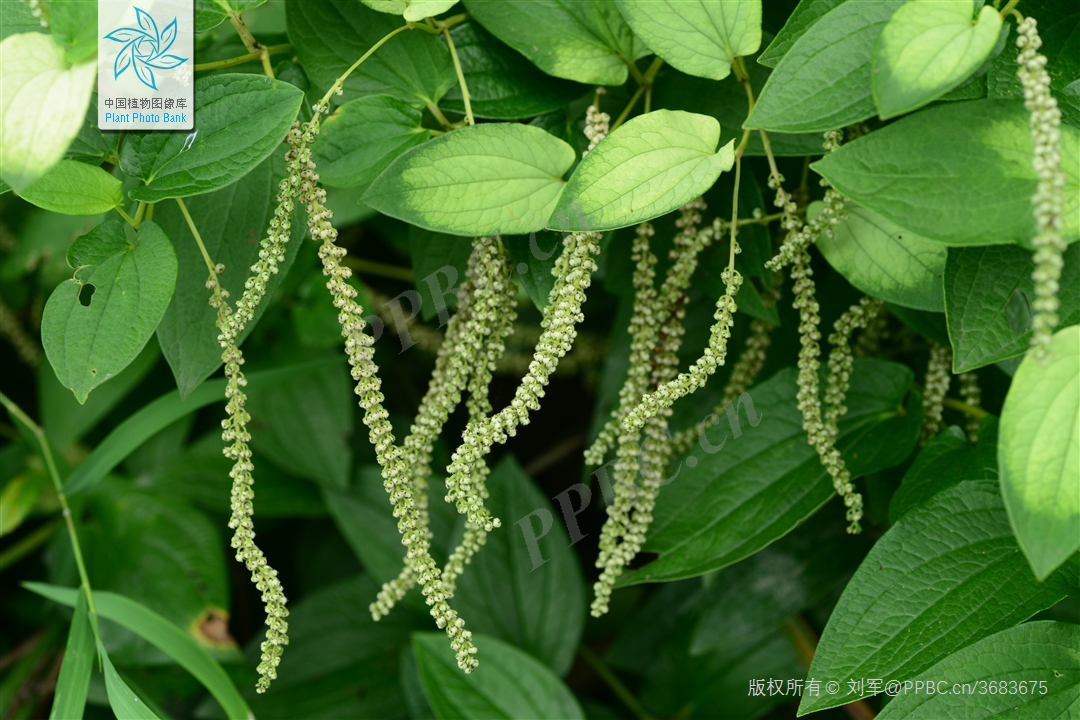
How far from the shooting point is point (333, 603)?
1.18 m

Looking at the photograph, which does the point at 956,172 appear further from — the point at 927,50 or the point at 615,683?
the point at 615,683

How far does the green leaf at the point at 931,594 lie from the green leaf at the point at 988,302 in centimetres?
13

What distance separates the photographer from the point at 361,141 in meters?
0.70

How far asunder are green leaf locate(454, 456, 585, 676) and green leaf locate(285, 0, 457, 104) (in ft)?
1.82

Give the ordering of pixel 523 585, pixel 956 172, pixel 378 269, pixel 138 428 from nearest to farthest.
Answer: pixel 956 172 → pixel 138 428 → pixel 523 585 → pixel 378 269

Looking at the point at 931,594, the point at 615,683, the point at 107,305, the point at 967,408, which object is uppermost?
the point at 107,305

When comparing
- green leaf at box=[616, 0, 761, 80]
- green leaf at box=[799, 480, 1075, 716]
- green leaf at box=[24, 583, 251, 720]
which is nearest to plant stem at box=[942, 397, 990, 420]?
green leaf at box=[799, 480, 1075, 716]

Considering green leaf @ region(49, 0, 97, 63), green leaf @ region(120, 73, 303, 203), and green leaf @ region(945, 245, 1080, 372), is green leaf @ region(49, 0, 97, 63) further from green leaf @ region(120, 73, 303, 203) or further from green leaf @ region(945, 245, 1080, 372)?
green leaf @ region(945, 245, 1080, 372)

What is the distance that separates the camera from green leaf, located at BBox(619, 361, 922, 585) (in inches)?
30.5

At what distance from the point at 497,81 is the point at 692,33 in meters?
0.19

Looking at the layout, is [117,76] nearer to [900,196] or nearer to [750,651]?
[900,196]

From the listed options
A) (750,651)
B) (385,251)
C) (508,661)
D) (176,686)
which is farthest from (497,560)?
(385,251)

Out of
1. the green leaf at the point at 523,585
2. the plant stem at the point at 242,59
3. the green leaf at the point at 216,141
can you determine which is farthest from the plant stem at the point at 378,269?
the green leaf at the point at 216,141

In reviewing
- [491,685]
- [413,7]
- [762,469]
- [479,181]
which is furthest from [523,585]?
[413,7]
